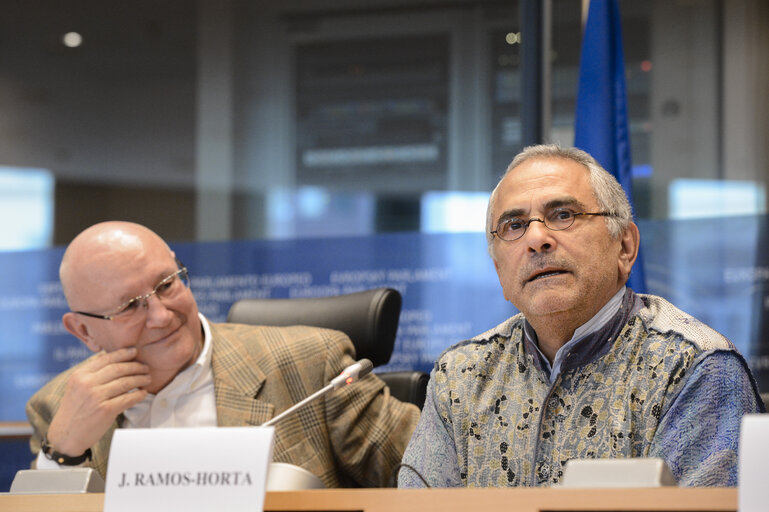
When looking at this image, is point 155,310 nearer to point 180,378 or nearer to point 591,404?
point 180,378

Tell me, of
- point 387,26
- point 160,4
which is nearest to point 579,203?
point 387,26

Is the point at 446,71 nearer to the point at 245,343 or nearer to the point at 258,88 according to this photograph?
the point at 258,88

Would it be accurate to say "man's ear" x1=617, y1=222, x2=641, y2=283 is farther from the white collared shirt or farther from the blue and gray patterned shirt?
the white collared shirt

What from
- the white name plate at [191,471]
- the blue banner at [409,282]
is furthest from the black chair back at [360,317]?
the blue banner at [409,282]

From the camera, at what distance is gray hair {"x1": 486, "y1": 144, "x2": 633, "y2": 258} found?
1.62 meters

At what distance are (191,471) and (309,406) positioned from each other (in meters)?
1.01

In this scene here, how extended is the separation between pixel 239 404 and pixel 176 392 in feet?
0.52

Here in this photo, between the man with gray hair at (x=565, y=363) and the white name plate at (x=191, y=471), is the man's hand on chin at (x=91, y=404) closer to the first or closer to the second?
the man with gray hair at (x=565, y=363)

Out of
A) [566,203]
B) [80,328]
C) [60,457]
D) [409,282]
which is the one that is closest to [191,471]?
[566,203]

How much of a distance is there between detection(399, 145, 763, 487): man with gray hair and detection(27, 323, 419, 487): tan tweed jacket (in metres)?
0.42

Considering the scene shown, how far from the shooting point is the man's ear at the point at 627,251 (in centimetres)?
164

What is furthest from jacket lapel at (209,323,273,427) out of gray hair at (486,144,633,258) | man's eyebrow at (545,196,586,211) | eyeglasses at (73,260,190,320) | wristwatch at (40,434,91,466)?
man's eyebrow at (545,196,586,211)

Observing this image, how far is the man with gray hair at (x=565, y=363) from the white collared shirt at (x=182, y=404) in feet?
2.21

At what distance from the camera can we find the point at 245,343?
2.20 meters
